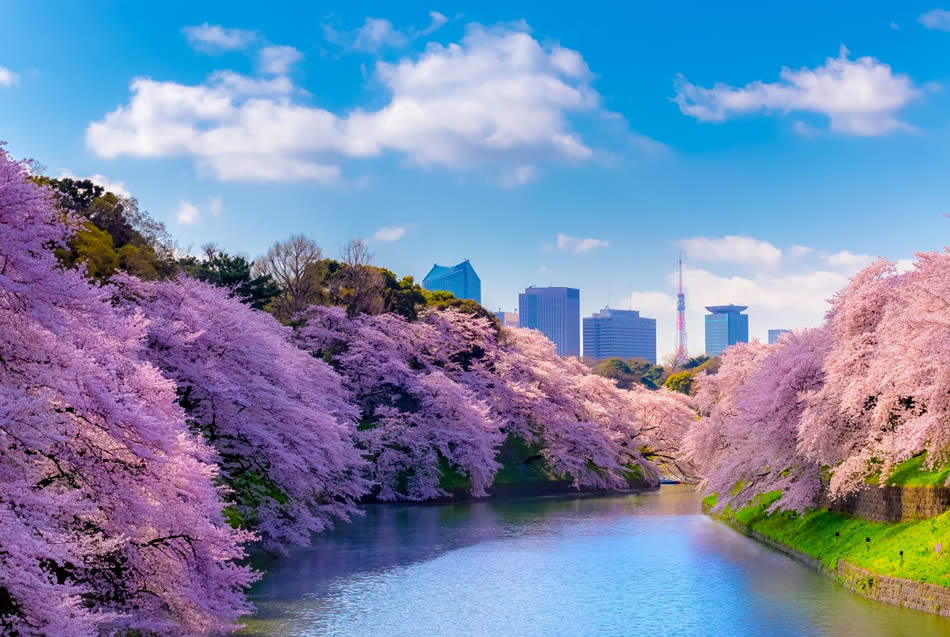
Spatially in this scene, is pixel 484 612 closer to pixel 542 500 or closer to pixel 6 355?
pixel 6 355

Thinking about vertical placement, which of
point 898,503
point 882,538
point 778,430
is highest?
point 778,430

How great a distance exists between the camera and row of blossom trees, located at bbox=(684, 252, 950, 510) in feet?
82.6

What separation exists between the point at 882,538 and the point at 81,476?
930 inches

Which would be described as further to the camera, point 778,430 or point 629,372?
point 629,372

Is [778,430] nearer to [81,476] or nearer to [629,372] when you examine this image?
[81,476]

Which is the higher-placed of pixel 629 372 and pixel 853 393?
pixel 629 372

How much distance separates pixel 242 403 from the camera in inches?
1239

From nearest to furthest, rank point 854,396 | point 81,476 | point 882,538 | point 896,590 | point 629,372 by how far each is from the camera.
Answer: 1. point 81,476
2. point 896,590
3. point 882,538
4. point 854,396
5. point 629,372

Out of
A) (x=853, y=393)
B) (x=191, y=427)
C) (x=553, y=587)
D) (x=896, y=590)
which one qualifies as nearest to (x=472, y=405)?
(x=553, y=587)

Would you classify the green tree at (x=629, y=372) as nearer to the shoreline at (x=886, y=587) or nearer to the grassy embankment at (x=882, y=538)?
the grassy embankment at (x=882, y=538)

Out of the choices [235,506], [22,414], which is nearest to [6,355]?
[22,414]

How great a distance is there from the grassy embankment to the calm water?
107 cm

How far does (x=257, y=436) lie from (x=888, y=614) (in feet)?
63.8

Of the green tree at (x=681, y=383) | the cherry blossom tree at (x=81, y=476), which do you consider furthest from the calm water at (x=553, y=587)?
the green tree at (x=681, y=383)
